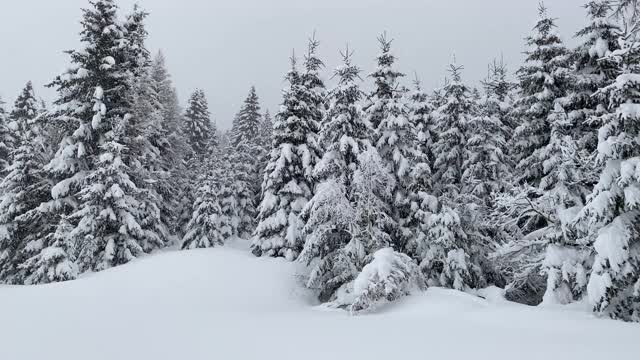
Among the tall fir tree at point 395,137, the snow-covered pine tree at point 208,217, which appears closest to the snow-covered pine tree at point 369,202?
the tall fir tree at point 395,137

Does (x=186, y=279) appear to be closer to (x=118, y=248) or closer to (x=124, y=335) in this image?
(x=124, y=335)

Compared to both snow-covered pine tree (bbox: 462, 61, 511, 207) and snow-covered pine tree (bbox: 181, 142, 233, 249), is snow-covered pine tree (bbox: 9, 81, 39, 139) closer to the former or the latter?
snow-covered pine tree (bbox: 181, 142, 233, 249)

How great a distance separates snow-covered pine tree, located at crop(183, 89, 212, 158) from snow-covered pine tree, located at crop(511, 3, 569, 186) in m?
36.0

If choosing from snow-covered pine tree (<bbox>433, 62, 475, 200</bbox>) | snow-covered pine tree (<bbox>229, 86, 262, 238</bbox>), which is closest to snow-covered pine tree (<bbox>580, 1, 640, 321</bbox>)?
snow-covered pine tree (<bbox>433, 62, 475, 200</bbox>)

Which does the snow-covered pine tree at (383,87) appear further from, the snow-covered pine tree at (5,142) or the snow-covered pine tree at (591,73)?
the snow-covered pine tree at (5,142)

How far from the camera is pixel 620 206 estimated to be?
39.2ft

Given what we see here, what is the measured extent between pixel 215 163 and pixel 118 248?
15357 millimetres

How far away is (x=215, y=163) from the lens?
36969 millimetres

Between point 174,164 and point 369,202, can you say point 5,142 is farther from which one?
point 369,202

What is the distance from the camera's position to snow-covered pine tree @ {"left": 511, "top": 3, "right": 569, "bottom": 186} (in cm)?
2031

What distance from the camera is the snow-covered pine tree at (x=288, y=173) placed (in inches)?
912

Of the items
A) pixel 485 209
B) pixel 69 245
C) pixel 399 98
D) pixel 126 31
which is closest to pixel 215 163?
pixel 126 31

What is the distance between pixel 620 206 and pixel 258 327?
33.0ft

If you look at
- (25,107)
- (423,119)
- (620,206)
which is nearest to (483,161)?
(423,119)
